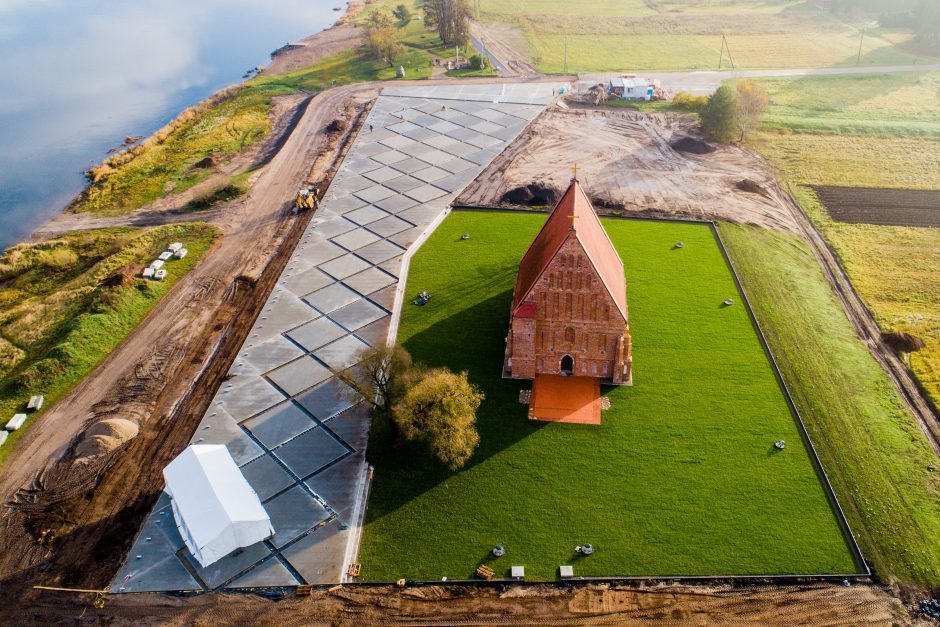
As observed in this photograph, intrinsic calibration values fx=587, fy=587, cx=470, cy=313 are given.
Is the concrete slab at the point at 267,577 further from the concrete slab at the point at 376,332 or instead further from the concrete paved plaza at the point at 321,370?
the concrete slab at the point at 376,332

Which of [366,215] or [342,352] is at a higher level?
[366,215]

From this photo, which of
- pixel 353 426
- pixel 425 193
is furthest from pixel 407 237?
pixel 353 426

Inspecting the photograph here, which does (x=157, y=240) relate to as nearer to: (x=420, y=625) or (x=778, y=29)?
(x=420, y=625)

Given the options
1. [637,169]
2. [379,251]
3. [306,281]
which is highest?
[637,169]

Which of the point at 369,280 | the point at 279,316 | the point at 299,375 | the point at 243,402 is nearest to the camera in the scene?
the point at 243,402

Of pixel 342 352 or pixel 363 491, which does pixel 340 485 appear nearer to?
pixel 363 491

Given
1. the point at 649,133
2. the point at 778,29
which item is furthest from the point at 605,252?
the point at 778,29

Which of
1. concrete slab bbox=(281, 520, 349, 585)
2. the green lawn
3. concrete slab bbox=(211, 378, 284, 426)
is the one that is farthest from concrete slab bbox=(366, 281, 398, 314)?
concrete slab bbox=(281, 520, 349, 585)
